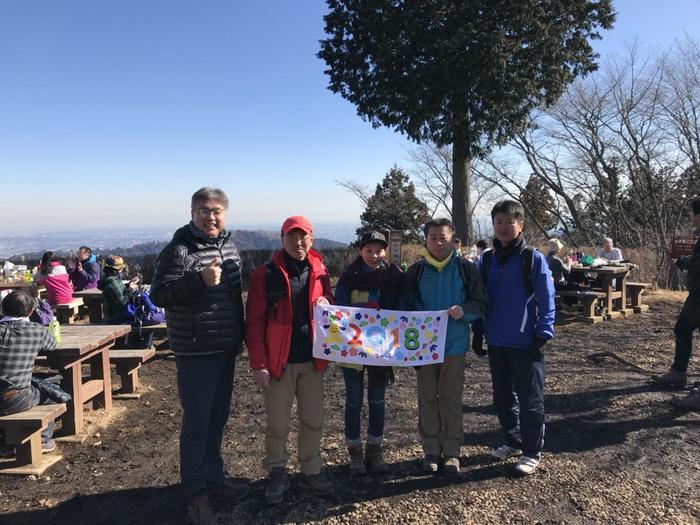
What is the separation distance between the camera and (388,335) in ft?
11.6

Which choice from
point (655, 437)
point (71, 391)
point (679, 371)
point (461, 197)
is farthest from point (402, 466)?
point (461, 197)

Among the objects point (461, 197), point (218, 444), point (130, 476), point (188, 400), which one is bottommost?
point (130, 476)

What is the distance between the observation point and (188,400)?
2934 mm

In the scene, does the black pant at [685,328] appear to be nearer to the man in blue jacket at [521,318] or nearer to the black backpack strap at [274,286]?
the man in blue jacket at [521,318]

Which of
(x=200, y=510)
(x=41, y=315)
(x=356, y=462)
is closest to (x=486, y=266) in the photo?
(x=356, y=462)

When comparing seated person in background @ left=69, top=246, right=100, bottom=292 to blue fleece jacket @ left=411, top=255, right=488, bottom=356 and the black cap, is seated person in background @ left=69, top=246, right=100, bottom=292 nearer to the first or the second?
the black cap

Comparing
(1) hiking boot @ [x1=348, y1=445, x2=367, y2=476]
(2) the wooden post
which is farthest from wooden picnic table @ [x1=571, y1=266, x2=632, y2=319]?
(1) hiking boot @ [x1=348, y1=445, x2=367, y2=476]

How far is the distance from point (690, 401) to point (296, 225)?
4.52m

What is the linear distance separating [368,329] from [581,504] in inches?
72.2

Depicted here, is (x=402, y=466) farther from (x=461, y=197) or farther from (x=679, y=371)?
(x=461, y=197)

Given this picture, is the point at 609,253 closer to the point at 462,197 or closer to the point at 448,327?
the point at 462,197

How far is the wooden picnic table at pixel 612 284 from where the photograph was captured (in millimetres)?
10195

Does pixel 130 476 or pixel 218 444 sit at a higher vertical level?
pixel 218 444

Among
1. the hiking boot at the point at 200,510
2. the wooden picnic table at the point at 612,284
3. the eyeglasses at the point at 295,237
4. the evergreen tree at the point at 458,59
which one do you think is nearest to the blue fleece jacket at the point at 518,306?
the eyeglasses at the point at 295,237
